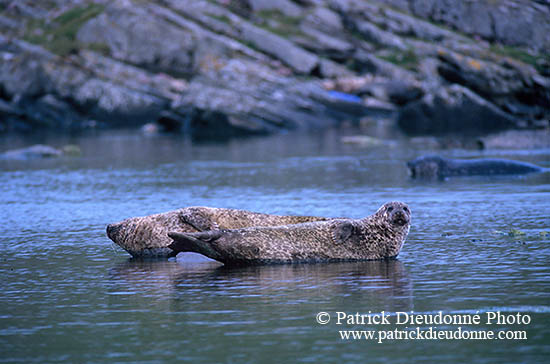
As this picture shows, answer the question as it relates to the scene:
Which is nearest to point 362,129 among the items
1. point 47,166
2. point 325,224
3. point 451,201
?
point 47,166

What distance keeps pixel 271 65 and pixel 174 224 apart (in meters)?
73.2

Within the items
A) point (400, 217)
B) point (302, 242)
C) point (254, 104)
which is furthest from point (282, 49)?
point (302, 242)

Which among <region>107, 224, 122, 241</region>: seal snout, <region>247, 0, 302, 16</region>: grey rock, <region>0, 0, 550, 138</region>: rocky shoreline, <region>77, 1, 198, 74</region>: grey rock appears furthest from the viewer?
<region>247, 0, 302, 16</region>: grey rock

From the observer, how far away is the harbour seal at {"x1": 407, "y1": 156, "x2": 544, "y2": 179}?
108 feet

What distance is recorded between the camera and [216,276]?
1582cm

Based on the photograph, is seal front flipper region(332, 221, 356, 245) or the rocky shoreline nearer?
seal front flipper region(332, 221, 356, 245)

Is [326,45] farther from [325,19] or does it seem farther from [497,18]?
[497,18]

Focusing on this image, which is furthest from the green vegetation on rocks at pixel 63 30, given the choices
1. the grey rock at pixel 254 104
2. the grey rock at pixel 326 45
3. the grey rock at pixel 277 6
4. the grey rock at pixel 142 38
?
the grey rock at pixel 326 45

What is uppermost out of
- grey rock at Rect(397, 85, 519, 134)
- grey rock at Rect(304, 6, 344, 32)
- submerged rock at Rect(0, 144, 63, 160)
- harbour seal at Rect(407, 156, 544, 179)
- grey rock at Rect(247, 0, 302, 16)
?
grey rock at Rect(247, 0, 302, 16)

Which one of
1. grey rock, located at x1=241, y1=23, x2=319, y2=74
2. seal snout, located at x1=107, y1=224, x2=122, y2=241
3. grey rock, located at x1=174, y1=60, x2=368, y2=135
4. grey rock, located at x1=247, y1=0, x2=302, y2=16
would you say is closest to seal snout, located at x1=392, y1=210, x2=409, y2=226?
seal snout, located at x1=107, y1=224, x2=122, y2=241

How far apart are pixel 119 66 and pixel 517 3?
48.0 meters

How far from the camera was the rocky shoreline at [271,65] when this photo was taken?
240 feet

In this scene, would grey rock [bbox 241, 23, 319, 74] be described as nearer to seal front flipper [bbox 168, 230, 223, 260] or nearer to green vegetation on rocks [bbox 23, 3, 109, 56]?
green vegetation on rocks [bbox 23, 3, 109, 56]

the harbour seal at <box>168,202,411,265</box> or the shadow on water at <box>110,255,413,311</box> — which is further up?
the harbour seal at <box>168,202,411,265</box>
